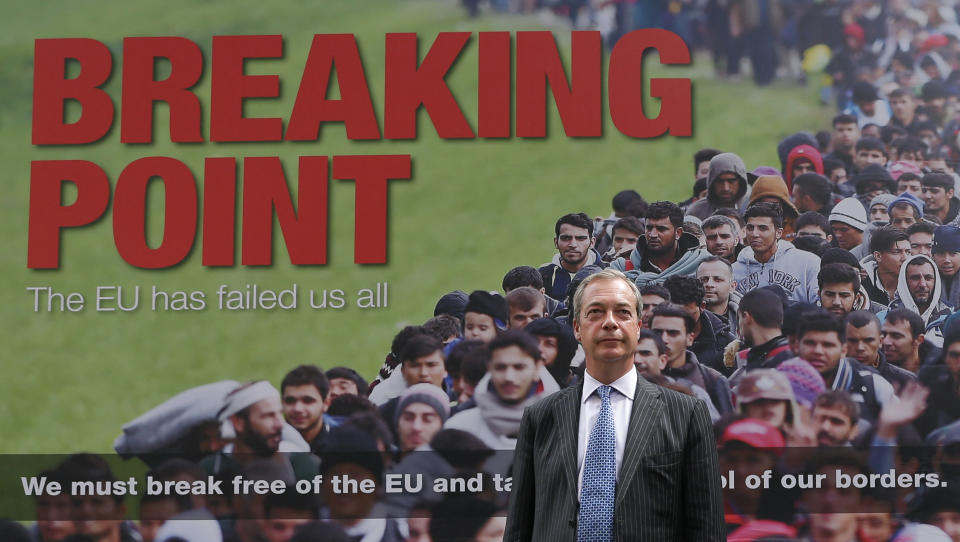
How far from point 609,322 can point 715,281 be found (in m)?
1.94

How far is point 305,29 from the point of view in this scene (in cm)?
382

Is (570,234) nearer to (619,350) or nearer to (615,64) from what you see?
(615,64)

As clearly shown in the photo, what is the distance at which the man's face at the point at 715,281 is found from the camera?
141 inches

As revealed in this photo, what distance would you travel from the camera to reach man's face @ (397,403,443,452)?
3.55 metres

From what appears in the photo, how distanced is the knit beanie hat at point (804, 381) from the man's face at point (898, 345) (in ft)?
0.93

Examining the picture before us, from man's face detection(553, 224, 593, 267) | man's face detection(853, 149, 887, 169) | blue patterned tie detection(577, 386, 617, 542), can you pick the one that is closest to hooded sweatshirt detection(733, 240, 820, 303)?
man's face detection(853, 149, 887, 169)

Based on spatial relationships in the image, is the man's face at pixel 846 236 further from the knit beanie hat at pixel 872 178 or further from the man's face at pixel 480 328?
the man's face at pixel 480 328

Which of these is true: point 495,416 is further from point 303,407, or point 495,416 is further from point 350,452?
point 303,407

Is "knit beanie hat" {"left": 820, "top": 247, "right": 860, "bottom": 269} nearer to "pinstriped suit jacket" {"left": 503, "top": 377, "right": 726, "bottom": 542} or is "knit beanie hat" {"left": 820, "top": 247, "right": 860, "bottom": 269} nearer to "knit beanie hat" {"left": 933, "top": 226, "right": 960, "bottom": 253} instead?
"knit beanie hat" {"left": 933, "top": 226, "right": 960, "bottom": 253}

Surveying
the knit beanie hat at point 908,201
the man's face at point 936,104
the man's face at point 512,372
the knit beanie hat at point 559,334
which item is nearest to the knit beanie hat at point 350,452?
the man's face at point 512,372

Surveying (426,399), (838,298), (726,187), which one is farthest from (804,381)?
(426,399)

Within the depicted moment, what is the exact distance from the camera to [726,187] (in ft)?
12.1

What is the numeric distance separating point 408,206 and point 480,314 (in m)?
0.52

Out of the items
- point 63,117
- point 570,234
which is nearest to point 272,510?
point 570,234
